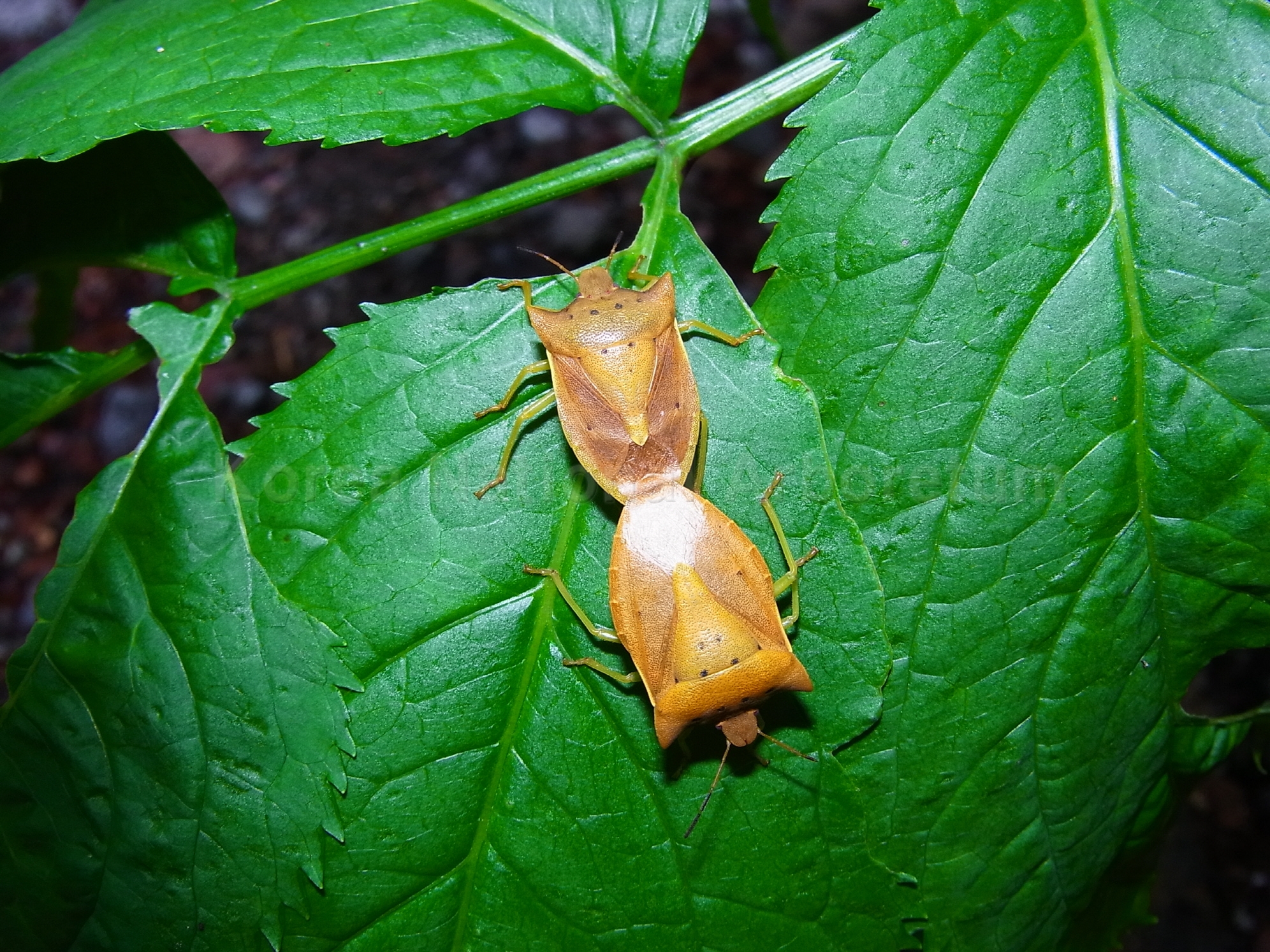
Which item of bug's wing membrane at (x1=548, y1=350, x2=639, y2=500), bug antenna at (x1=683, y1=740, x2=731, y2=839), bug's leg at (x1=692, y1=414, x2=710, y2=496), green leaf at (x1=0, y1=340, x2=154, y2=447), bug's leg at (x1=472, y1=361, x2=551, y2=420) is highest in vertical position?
green leaf at (x1=0, y1=340, x2=154, y2=447)

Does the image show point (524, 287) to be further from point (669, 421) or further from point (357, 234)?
point (357, 234)

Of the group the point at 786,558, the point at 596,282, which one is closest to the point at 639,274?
the point at 596,282

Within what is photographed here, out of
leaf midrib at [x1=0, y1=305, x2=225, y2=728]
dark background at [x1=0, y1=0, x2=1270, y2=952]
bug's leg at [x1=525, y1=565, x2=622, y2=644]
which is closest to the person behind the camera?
bug's leg at [x1=525, y1=565, x2=622, y2=644]

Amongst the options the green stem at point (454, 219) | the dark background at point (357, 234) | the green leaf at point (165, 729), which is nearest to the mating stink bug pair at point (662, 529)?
the green stem at point (454, 219)

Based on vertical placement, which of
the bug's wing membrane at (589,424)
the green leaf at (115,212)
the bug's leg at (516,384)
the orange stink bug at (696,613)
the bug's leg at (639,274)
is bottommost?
the orange stink bug at (696,613)

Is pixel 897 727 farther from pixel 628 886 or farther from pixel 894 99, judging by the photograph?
pixel 894 99

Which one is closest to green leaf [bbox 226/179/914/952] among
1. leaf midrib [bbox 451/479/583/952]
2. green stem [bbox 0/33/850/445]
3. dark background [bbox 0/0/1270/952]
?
leaf midrib [bbox 451/479/583/952]

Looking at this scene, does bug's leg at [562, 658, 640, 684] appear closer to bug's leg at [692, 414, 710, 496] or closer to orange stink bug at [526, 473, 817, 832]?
orange stink bug at [526, 473, 817, 832]

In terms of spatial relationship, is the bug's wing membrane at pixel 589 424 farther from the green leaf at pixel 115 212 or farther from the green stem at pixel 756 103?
the green leaf at pixel 115 212
